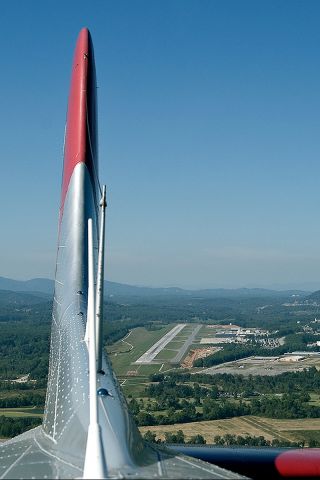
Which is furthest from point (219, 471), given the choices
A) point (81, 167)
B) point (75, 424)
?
point (81, 167)

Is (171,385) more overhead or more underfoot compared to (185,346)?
more underfoot

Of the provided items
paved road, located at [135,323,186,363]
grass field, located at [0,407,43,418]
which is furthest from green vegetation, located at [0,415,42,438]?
paved road, located at [135,323,186,363]

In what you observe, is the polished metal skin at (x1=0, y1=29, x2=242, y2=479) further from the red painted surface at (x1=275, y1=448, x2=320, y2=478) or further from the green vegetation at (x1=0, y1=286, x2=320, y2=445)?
the green vegetation at (x1=0, y1=286, x2=320, y2=445)

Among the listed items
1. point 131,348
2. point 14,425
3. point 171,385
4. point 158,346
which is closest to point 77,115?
point 14,425

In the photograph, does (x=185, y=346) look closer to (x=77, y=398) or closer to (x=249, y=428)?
(x=249, y=428)

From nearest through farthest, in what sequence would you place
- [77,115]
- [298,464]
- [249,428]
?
[298,464], [77,115], [249,428]

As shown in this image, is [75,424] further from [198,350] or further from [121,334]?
[121,334]

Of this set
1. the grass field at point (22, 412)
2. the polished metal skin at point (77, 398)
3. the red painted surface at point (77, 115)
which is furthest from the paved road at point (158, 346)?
the polished metal skin at point (77, 398)
